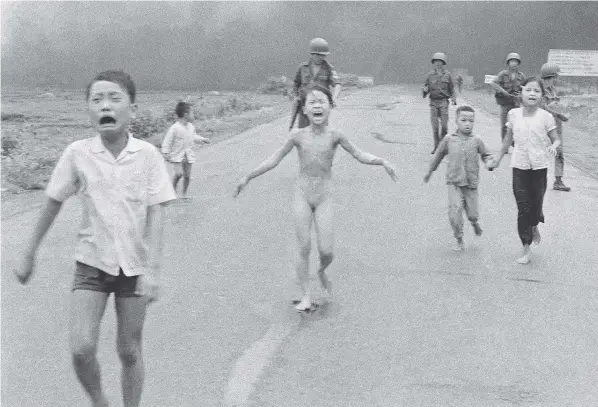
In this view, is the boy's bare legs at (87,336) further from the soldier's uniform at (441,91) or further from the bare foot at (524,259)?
the soldier's uniform at (441,91)

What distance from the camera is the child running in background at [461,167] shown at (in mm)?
8808

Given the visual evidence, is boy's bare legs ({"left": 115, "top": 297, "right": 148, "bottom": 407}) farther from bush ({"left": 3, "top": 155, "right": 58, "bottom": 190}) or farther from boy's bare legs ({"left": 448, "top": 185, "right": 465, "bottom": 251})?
bush ({"left": 3, "top": 155, "right": 58, "bottom": 190})

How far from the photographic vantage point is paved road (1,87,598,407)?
5.14 meters

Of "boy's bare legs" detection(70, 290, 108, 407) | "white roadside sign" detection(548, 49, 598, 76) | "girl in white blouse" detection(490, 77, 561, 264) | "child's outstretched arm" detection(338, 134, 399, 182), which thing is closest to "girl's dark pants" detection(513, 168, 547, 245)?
"girl in white blouse" detection(490, 77, 561, 264)

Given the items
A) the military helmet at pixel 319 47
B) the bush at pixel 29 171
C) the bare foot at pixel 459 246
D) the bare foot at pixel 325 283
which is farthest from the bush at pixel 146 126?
the bare foot at pixel 325 283

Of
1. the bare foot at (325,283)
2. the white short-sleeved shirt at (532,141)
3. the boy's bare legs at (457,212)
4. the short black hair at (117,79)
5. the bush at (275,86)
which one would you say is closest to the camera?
the short black hair at (117,79)

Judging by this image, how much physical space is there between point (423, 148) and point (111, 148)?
1439 centimetres

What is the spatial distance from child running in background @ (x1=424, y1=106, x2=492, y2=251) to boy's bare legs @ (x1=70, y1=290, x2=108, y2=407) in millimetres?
5132

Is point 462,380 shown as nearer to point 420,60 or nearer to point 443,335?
point 443,335

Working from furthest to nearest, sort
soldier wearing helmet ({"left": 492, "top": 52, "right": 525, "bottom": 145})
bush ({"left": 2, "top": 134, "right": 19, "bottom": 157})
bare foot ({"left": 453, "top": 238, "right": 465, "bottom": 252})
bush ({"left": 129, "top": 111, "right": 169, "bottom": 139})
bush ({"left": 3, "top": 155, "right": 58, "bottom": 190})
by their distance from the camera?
bush ({"left": 129, "top": 111, "right": 169, "bottom": 139})
bush ({"left": 2, "top": 134, "right": 19, "bottom": 157})
soldier wearing helmet ({"left": 492, "top": 52, "right": 525, "bottom": 145})
bush ({"left": 3, "top": 155, "right": 58, "bottom": 190})
bare foot ({"left": 453, "top": 238, "right": 465, "bottom": 252})

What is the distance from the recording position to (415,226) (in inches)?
397

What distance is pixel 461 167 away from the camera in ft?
29.0

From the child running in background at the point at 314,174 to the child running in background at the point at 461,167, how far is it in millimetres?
2124

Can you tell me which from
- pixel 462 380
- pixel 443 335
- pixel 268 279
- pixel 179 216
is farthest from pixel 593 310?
pixel 179 216
